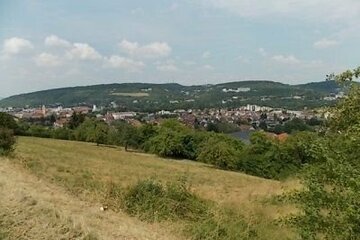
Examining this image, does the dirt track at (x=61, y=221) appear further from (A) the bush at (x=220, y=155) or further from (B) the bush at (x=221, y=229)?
(A) the bush at (x=220, y=155)

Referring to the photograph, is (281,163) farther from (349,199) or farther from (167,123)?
(349,199)

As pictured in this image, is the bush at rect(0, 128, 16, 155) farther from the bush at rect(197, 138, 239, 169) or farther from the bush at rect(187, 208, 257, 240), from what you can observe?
the bush at rect(197, 138, 239, 169)

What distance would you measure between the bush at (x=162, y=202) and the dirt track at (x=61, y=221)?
2.56ft

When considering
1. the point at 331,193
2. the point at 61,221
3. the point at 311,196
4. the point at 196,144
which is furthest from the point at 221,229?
the point at 196,144

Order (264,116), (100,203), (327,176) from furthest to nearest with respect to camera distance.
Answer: (264,116), (100,203), (327,176)

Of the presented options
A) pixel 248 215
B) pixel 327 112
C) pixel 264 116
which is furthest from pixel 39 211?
pixel 264 116

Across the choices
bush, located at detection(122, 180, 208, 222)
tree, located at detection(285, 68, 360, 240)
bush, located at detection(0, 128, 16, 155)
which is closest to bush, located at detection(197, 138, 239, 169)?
bush, located at detection(0, 128, 16, 155)

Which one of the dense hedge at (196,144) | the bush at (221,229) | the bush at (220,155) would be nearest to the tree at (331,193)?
the bush at (221,229)

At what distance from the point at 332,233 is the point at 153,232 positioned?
3503mm

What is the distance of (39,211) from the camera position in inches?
281

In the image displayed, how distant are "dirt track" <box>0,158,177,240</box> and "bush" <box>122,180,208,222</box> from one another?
780 mm

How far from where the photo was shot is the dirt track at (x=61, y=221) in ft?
21.0

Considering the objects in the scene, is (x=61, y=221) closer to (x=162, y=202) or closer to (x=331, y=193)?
(x=331, y=193)

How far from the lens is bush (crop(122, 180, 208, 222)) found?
427 inches
